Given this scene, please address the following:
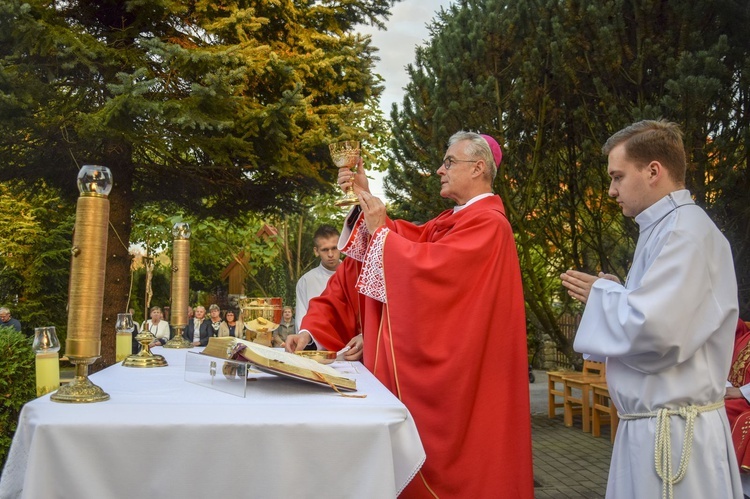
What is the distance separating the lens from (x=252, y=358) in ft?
6.33

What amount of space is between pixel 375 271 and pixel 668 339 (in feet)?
4.02

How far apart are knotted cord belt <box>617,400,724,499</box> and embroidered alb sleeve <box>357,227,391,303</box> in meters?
1.15

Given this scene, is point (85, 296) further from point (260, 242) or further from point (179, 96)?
point (260, 242)

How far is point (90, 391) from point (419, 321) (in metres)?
1.35

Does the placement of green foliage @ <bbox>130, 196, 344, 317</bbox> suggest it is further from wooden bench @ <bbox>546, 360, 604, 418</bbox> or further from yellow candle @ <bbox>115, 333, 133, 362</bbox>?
yellow candle @ <bbox>115, 333, 133, 362</bbox>

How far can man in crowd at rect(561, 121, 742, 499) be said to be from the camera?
6.93 feet

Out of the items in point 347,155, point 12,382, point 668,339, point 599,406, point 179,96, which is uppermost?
point 179,96

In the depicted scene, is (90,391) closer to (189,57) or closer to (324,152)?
(189,57)

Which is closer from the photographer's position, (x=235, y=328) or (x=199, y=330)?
(x=235, y=328)

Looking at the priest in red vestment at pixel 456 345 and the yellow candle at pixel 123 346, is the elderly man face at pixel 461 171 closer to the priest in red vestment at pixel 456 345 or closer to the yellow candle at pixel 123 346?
the priest in red vestment at pixel 456 345

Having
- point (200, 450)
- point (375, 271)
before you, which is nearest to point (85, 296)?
point (200, 450)

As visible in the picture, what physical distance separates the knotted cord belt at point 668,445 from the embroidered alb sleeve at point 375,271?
1150mm

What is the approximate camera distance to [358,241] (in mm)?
3299

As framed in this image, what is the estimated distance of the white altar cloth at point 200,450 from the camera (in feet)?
5.47
